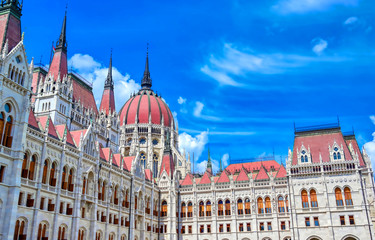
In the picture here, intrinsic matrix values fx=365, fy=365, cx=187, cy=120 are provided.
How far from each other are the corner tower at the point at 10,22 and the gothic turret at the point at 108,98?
31793 millimetres

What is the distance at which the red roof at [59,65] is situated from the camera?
55156 millimetres

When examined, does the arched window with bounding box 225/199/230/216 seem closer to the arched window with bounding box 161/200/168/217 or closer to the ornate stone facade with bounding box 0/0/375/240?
the ornate stone facade with bounding box 0/0/375/240

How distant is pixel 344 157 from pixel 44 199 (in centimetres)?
4227

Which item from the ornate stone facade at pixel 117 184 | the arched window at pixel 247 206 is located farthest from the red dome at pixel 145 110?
the arched window at pixel 247 206

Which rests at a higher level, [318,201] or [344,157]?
[344,157]

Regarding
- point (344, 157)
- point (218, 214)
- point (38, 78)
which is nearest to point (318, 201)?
point (344, 157)

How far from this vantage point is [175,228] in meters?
62.8

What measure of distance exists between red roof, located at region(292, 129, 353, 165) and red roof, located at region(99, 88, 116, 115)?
3449cm

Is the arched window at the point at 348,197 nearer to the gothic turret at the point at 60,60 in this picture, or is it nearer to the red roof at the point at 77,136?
the red roof at the point at 77,136

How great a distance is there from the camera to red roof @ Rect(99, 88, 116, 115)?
69562mm

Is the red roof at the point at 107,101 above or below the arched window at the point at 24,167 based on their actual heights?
above

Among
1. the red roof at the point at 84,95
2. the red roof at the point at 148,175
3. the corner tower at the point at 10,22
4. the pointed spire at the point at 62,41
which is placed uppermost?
the pointed spire at the point at 62,41

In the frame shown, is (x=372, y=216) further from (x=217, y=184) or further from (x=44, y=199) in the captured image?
(x=44, y=199)

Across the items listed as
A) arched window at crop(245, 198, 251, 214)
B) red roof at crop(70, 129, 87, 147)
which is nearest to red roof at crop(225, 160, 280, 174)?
arched window at crop(245, 198, 251, 214)
